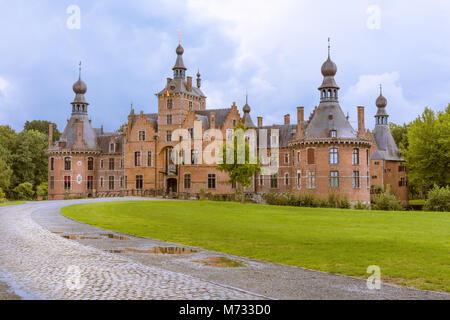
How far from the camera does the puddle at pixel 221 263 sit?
12.1 meters

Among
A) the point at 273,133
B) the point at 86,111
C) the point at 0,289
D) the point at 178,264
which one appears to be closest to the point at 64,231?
the point at 178,264

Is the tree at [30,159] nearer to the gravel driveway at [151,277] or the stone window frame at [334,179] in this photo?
the stone window frame at [334,179]

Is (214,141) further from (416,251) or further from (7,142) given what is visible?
(416,251)

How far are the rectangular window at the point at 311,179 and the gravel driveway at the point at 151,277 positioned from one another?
130 feet

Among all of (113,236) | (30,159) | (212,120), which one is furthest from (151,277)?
(30,159)

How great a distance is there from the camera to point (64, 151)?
222ft

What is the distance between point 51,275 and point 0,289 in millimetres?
1479

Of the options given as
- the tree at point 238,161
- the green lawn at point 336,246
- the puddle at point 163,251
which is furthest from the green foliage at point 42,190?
the puddle at point 163,251

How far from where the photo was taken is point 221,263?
12461 millimetres

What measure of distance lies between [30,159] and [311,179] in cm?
4804

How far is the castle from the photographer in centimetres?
5328
